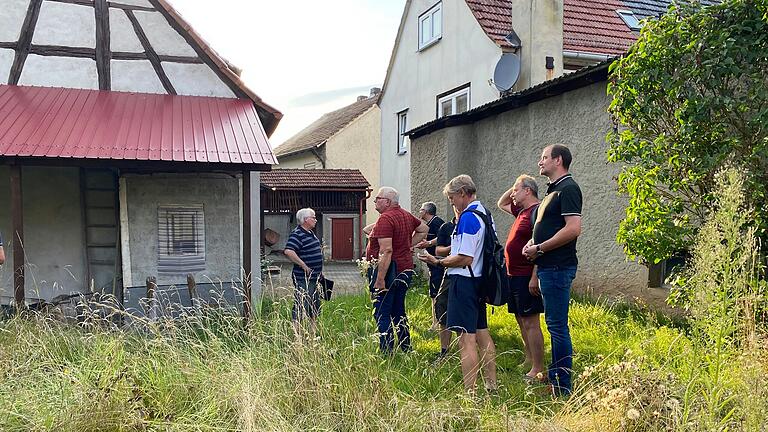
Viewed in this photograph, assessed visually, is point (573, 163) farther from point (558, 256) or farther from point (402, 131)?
point (402, 131)

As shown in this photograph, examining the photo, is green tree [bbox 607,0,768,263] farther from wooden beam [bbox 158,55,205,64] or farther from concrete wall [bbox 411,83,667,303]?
wooden beam [bbox 158,55,205,64]

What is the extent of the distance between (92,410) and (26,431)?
0.41 metres

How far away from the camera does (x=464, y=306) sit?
4.12m

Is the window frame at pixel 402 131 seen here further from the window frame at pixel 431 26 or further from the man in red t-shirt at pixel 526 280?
the man in red t-shirt at pixel 526 280

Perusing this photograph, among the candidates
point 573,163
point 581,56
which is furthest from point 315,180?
point 573,163

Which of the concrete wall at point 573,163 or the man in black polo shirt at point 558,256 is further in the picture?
the concrete wall at point 573,163

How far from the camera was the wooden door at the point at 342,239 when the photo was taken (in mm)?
21156

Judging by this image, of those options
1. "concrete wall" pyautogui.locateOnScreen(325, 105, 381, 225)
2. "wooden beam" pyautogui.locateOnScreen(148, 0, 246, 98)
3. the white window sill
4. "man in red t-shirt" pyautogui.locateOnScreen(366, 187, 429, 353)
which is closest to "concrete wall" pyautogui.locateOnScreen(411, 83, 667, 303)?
"man in red t-shirt" pyautogui.locateOnScreen(366, 187, 429, 353)

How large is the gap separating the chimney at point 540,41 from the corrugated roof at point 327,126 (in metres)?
14.7

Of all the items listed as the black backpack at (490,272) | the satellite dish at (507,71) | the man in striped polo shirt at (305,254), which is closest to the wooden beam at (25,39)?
the man in striped polo shirt at (305,254)

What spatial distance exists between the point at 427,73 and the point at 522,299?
11.2 m

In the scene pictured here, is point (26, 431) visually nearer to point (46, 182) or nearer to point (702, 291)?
point (702, 291)

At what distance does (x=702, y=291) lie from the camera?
2580 millimetres

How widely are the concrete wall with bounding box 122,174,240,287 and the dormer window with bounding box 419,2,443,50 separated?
25.8 feet
